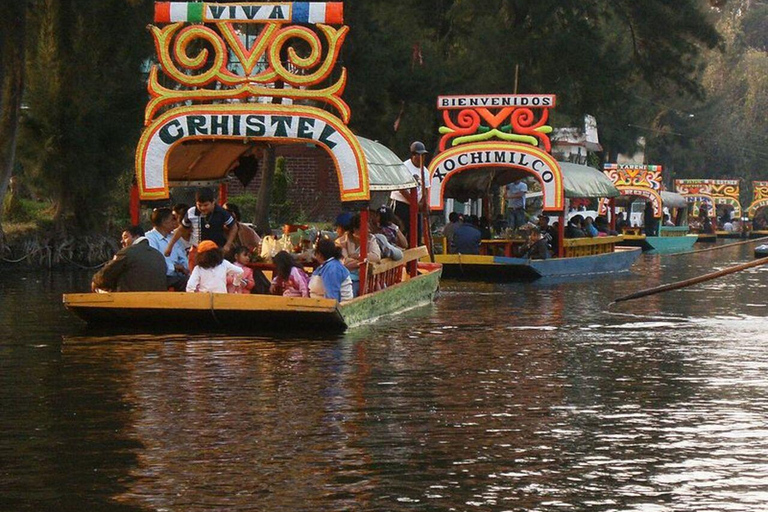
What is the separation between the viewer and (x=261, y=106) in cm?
2038

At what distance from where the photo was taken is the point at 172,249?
20.5m

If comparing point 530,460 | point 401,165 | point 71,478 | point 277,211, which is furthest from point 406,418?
point 277,211

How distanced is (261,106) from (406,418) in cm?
806

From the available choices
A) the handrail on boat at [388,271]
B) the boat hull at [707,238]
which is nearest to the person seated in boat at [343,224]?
the handrail on boat at [388,271]

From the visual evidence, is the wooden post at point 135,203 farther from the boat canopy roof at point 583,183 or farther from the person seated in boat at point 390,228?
the boat canopy roof at point 583,183

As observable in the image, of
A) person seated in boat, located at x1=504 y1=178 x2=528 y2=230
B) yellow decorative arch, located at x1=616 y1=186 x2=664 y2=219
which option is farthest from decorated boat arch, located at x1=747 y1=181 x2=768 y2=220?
person seated in boat, located at x1=504 y1=178 x2=528 y2=230

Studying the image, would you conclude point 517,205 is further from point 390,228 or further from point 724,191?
point 724,191

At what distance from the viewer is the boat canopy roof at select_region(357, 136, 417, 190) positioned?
20.9m

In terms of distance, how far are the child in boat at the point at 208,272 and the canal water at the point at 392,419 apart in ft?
2.08

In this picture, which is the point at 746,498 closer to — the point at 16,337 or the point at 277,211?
the point at 16,337

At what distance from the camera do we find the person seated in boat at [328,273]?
1933 cm

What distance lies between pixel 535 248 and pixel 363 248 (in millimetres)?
13998

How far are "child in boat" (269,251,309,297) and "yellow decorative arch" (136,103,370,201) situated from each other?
3.67 feet

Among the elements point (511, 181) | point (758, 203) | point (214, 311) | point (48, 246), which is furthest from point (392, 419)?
point (758, 203)
